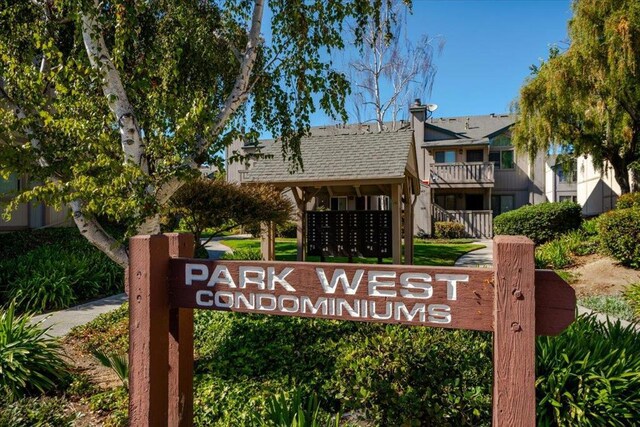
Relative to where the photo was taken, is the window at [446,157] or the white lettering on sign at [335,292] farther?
the window at [446,157]

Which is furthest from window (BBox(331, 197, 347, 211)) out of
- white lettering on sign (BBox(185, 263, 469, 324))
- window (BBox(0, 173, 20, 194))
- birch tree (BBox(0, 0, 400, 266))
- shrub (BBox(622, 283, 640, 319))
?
white lettering on sign (BBox(185, 263, 469, 324))

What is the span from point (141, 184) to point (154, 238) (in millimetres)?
2689

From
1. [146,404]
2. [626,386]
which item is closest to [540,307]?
[626,386]

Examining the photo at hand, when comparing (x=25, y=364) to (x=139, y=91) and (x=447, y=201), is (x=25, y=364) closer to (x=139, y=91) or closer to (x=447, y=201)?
(x=139, y=91)

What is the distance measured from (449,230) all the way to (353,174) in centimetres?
1274

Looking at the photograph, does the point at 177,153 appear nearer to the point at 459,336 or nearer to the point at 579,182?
the point at 459,336

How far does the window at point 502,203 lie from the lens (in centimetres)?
2505

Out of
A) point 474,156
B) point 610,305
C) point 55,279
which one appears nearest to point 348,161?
point 610,305

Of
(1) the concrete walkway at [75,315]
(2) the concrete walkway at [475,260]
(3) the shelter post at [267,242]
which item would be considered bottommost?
(1) the concrete walkway at [75,315]

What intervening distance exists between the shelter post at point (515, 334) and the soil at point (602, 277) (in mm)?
7078

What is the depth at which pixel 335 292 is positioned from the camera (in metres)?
2.19

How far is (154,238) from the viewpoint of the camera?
2354mm

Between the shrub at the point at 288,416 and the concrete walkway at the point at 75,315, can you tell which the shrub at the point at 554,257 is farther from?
the concrete walkway at the point at 75,315

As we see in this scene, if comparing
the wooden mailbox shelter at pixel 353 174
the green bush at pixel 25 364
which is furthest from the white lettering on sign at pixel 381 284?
the wooden mailbox shelter at pixel 353 174
